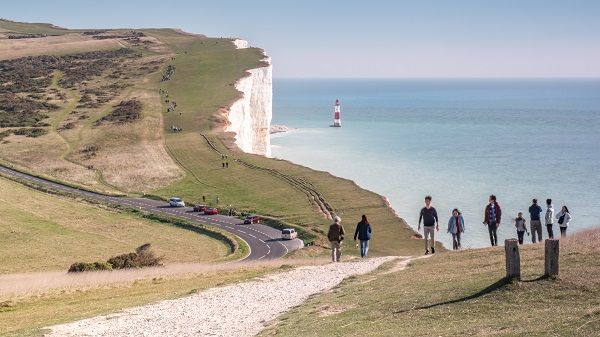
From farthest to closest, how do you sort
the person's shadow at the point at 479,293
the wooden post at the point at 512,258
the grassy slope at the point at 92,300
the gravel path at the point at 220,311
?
the grassy slope at the point at 92,300 < the gravel path at the point at 220,311 < the person's shadow at the point at 479,293 < the wooden post at the point at 512,258

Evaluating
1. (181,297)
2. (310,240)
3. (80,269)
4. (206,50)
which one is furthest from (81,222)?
(206,50)

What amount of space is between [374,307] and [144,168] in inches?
2627

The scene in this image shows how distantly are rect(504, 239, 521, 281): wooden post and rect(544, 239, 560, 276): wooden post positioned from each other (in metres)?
0.64

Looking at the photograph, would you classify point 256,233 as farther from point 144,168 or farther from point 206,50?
point 206,50

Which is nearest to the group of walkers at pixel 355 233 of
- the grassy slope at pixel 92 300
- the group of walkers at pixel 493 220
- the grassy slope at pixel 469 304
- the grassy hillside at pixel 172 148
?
the group of walkers at pixel 493 220

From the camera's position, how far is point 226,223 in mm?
61344

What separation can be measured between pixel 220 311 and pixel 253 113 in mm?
100795

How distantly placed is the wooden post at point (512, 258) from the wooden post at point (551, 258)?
2.10 feet

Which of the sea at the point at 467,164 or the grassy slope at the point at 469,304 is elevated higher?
the grassy slope at the point at 469,304

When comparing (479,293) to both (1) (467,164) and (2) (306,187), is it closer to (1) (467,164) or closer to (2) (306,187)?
(2) (306,187)

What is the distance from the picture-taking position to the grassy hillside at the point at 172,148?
6519cm

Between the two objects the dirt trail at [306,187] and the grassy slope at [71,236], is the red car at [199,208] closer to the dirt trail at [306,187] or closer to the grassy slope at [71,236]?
the grassy slope at [71,236]

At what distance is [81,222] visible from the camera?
194 ft

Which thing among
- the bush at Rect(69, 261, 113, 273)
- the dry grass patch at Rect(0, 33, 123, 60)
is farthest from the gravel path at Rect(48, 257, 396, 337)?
the dry grass patch at Rect(0, 33, 123, 60)
